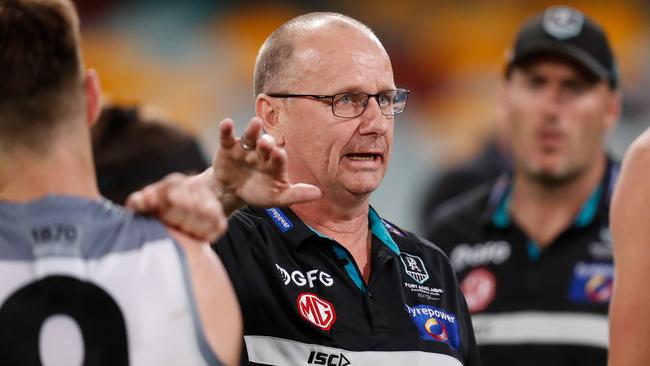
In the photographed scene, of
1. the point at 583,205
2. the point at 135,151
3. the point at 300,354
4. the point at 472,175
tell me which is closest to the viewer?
the point at 300,354

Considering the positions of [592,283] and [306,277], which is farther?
[592,283]

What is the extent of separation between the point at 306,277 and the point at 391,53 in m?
6.66

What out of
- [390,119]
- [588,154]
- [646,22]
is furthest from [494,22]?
[390,119]

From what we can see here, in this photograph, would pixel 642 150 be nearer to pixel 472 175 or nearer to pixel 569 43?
pixel 569 43

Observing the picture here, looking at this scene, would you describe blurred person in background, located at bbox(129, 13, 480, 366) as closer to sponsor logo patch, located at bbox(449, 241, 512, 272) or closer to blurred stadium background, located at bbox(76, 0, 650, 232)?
sponsor logo patch, located at bbox(449, 241, 512, 272)

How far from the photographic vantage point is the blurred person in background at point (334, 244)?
361 cm

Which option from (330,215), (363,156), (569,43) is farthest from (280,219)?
(569,43)

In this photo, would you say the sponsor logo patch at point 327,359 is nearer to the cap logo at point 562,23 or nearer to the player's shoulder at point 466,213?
the player's shoulder at point 466,213

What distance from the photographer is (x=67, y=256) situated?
2787mm

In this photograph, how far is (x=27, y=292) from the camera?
274cm

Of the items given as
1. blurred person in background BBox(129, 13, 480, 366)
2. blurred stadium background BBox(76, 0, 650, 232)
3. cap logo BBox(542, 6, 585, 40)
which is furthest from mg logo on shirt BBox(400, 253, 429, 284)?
blurred stadium background BBox(76, 0, 650, 232)

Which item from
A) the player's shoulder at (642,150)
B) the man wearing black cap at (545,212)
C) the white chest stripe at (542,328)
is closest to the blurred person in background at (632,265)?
the player's shoulder at (642,150)

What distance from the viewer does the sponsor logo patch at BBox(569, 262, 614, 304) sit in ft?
18.4

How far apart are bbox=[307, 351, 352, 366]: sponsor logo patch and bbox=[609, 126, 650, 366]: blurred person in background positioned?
30.2 inches
